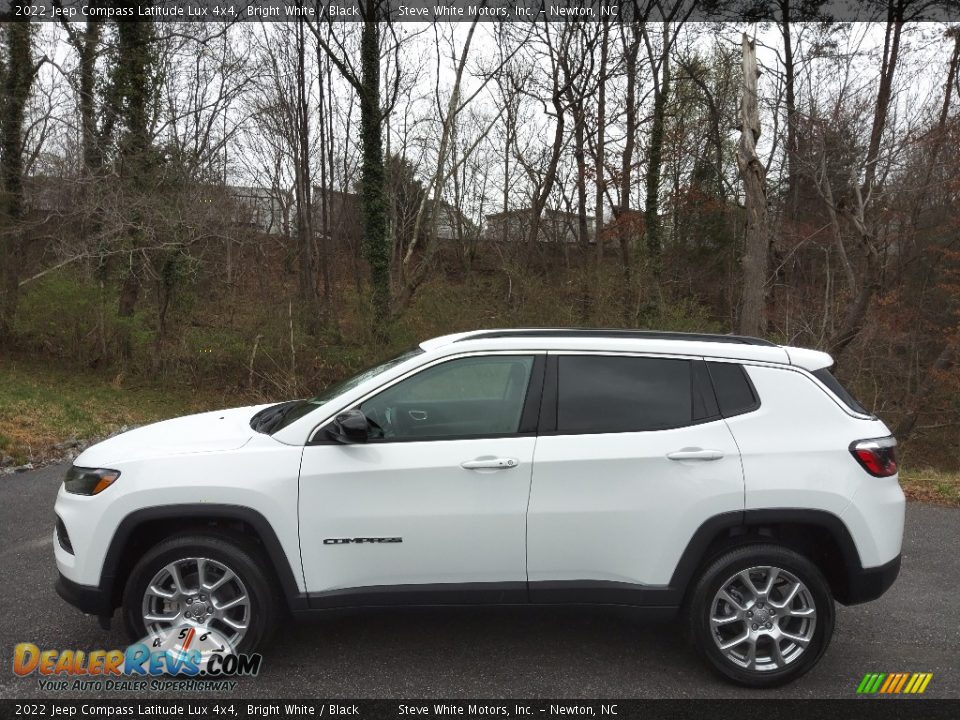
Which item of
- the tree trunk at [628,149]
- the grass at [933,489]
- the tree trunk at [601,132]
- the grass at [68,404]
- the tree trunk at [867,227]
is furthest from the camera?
the tree trunk at [601,132]

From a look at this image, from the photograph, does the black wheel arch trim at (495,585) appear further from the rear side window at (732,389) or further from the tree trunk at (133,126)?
the tree trunk at (133,126)

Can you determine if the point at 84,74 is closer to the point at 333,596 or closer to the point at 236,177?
the point at 236,177

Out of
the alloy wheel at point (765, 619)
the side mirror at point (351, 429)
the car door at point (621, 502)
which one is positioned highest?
the side mirror at point (351, 429)

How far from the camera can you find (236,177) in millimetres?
25734

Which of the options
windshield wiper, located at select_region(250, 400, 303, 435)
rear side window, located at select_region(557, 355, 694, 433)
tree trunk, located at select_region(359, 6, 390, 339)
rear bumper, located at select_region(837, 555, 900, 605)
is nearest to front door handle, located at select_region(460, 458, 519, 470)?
rear side window, located at select_region(557, 355, 694, 433)

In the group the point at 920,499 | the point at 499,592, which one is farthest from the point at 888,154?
the point at 499,592

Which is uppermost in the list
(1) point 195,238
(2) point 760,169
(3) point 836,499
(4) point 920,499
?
(2) point 760,169

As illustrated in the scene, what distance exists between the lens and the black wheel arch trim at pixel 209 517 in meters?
3.42

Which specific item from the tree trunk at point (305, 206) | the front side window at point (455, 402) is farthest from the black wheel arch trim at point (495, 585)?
the tree trunk at point (305, 206)

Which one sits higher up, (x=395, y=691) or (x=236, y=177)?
(x=236, y=177)

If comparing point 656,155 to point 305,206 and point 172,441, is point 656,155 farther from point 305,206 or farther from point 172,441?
point 172,441

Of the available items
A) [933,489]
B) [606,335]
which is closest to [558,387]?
[606,335]

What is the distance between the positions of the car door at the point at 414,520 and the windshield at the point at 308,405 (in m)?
0.34

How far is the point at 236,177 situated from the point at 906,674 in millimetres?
26106
